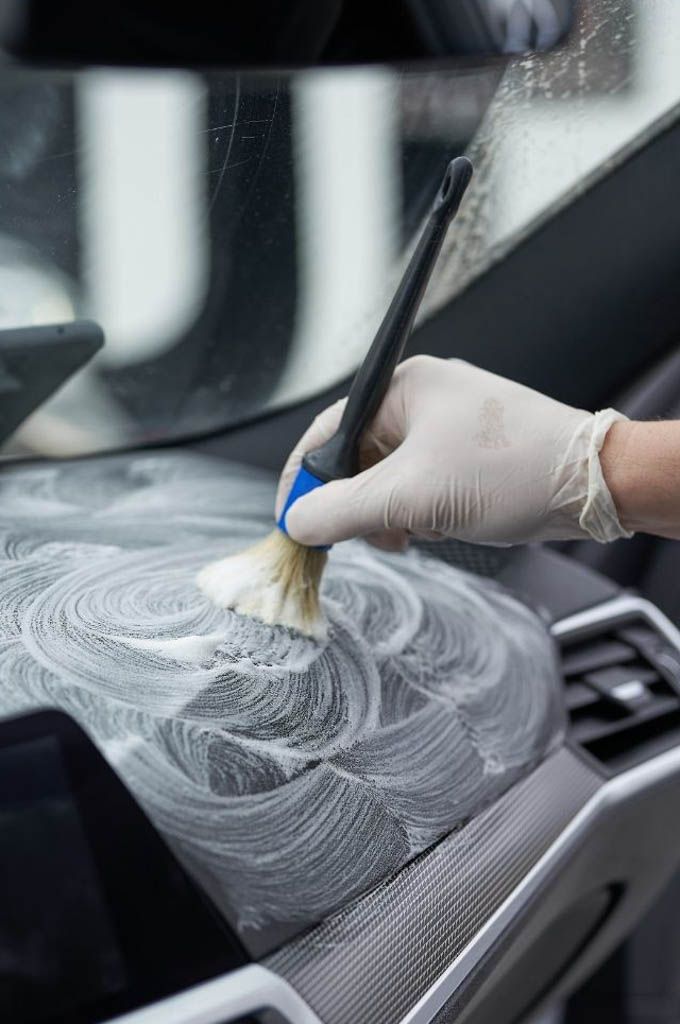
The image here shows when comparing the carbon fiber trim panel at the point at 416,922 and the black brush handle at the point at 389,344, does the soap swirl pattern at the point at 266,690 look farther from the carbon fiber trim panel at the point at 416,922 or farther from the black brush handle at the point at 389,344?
the black brush handle at the point at 389,344

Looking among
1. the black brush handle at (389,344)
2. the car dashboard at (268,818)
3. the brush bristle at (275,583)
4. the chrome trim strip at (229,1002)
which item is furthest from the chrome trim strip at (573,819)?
the black brush handle at (389,344)

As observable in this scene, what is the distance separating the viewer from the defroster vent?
3.70 ft

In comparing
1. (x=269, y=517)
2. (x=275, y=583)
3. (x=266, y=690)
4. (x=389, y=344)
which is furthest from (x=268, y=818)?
(x=269, y=517)

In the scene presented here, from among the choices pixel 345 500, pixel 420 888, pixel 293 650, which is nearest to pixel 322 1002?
pixel 420 888

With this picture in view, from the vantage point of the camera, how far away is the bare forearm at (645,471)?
2.88ft

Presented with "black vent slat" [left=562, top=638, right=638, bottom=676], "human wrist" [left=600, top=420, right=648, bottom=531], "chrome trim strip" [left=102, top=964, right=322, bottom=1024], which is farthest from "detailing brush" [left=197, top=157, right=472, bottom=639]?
"black vent slat" [left=562, top=638, right=638, bottom=676]

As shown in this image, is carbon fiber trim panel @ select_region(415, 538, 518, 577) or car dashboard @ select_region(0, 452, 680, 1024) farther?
carbon fiber trim panel @ select_region(415, 538, 518, 577)

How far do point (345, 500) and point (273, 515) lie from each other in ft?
0.99

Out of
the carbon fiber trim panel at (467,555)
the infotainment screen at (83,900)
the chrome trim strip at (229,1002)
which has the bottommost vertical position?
the carbon fiber trim panel at (467,555)

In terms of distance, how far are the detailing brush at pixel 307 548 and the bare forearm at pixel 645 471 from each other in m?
0.19

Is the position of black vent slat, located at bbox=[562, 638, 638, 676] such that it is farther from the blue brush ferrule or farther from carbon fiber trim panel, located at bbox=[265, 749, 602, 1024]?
the blue brush ferrule

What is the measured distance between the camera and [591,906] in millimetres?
1195

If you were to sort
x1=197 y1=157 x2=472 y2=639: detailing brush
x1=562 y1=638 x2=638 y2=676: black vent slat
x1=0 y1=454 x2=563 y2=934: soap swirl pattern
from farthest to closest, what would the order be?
x1=562 y1=638 x2=638 y2=676: black vent slat, x1=197 y1=157 x2=472 y2=639: detailing brush, x1=0 y1=454 x2=563 y2=934: soap swirl pattern

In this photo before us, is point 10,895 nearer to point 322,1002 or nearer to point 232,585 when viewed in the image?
point 322,1002
